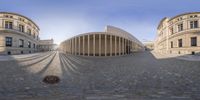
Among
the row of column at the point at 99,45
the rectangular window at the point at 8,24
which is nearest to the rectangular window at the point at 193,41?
the row of column at the point at 99,45

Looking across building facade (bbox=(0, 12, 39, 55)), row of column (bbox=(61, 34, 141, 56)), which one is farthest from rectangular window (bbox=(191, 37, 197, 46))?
building facade (bbox=(0, 12, 39, 55))

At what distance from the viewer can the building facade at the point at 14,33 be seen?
30.7 m

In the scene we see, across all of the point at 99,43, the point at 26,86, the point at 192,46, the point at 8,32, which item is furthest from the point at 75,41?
the point at 192,46

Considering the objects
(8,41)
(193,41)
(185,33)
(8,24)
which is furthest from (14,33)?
(193,41)

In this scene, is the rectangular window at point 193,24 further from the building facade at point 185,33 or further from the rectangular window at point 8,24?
the rectangular window at point 8,24

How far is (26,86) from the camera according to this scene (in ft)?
23.2

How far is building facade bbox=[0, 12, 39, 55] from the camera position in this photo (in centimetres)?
3067

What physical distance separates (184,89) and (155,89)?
1.35 m

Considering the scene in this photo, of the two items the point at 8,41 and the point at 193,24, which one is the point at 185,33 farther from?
the point at 8,41

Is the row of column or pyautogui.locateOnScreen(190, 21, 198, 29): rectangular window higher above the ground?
pyautogui.locateOnScreen(190, 21, 198, 29): rectangular window

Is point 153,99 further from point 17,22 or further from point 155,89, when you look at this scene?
point 17,22

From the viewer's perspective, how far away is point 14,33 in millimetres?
33094

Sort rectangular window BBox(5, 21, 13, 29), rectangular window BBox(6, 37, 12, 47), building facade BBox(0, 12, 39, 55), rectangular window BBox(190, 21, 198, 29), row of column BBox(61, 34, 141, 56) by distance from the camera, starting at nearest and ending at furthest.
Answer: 1. row of column BBox(61, 34, 141, 56)
2. building facade BBox(0, 12, 39, 55)
3. rectangular window BBox(6, 37, 12, 47)
4. rectangular window BBox(190, 21, 198, 29)
5. rectangular window BBox(5, 21, 13, 29)

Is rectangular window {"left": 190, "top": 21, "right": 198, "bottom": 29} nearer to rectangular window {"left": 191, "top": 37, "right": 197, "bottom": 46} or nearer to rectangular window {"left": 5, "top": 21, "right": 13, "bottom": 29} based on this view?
rectangular window {"left": 191, "top": 37, "right": 197, "bottom": 46}
